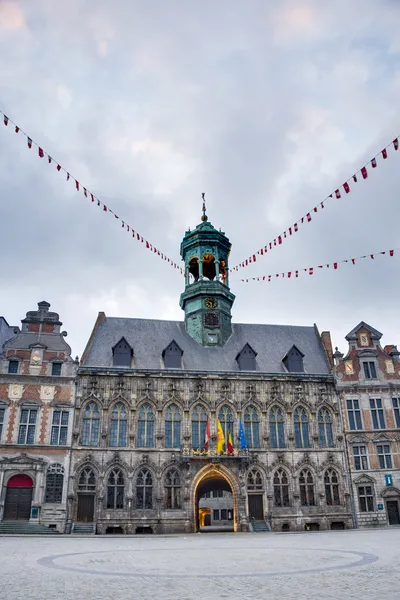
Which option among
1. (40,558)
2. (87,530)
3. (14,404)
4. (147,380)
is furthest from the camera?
(147,380)

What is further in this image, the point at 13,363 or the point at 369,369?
the point at 369,369

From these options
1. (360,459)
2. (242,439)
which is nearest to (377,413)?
(360,459)

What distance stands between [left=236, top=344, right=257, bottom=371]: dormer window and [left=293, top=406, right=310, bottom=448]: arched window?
5280 mm

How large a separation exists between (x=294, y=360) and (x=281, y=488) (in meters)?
10.9

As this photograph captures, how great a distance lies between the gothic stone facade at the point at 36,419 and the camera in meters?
35.3

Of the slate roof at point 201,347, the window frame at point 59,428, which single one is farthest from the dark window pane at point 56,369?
the window frame at point 59,428

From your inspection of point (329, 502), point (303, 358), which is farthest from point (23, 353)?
point (329, 502)

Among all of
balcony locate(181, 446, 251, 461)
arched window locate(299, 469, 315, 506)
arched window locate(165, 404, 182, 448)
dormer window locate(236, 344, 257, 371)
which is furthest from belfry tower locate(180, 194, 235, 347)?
arched window locate(299, 469, 315, 506)

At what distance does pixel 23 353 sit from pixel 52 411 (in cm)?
526

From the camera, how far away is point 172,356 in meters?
41.9

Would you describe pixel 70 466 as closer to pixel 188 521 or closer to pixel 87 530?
pixel 87 530

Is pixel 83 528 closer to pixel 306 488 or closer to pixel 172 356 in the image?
pixel 172 356

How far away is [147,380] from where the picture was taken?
131 feet

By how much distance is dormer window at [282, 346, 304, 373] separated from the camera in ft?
141
